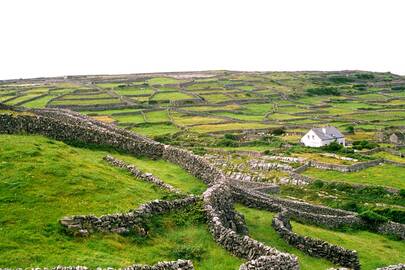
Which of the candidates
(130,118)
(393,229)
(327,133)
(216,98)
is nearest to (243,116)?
(216,98)

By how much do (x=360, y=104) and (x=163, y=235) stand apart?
504 feet

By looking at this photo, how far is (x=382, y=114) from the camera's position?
138 meters

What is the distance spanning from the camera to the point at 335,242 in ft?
120

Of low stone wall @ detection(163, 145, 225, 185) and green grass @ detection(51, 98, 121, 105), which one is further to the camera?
green grass @ detection(51, 98, 121, 105)

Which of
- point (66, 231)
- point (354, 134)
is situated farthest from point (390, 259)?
point (354, 134)

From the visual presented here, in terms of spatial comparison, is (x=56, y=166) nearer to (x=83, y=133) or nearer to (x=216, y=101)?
(x=83, y=133)

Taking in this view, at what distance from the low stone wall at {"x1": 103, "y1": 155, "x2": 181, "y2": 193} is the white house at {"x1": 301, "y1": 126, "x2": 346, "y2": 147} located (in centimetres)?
6685

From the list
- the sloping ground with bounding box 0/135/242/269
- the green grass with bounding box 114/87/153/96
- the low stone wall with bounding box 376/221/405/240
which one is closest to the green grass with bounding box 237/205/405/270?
the low stone wall with bounding box 376/221/405/240

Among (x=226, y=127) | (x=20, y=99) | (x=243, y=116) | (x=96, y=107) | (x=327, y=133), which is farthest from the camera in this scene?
(x=20, y=99)

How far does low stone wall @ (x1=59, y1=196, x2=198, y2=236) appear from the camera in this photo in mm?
19359

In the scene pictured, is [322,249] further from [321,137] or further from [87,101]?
[87,101]

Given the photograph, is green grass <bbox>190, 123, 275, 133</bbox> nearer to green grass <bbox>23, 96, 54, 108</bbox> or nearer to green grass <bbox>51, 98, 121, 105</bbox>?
green grass <bbox>51, 98, 121, 105</bbox>

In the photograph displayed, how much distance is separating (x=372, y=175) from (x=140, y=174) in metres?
46.4

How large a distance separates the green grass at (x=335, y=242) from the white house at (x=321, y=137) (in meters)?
48.5
